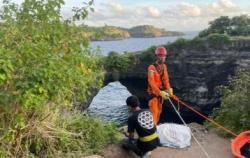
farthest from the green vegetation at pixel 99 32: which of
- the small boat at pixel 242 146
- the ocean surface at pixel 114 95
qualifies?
the small boat at pixel 242 146

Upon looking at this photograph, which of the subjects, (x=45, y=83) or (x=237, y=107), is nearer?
(x=45, y=83)

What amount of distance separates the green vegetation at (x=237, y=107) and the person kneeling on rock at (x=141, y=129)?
2.40 metres

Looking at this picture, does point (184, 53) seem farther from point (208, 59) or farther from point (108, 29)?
point (108, 29)

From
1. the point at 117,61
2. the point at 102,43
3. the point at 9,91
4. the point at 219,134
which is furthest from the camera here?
the point at 117,61

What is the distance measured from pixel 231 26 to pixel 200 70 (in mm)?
2700

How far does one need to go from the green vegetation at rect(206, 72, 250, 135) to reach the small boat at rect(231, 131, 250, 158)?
0.99m

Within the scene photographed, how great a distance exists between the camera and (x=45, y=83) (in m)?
5.07

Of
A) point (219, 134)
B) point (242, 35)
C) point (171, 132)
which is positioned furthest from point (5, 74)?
point (242, 35)

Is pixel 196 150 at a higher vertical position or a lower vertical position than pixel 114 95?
higher

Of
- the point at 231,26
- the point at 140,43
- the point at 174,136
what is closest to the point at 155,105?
the point at 174,136

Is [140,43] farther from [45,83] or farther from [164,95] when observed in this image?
[45,83]

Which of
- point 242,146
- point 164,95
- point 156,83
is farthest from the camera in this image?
point 156,83

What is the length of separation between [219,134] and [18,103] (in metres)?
4.59

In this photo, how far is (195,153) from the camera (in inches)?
295
